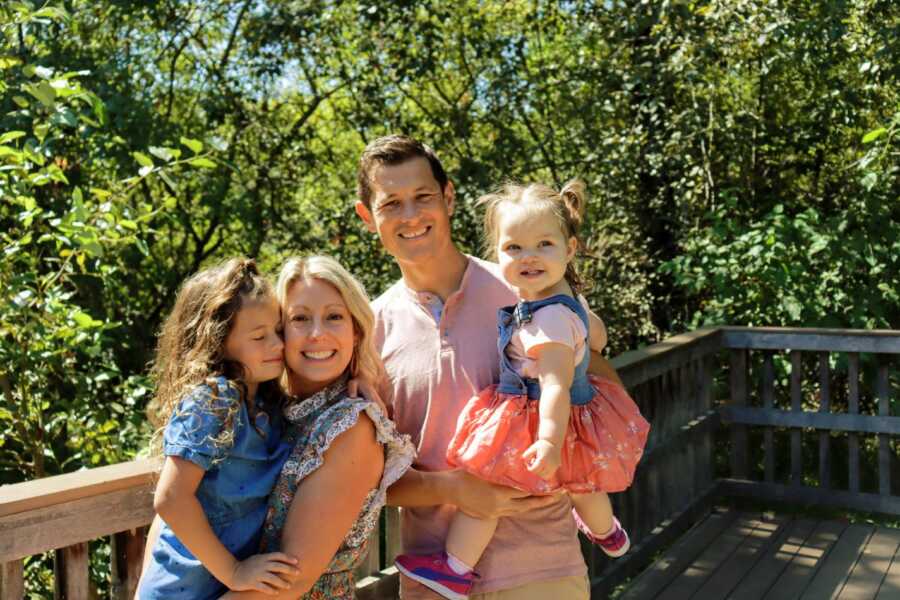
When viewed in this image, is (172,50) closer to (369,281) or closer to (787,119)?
(369,281)

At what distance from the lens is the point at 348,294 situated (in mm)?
2008

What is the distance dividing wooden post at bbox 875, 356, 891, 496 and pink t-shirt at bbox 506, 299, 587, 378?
3117mm

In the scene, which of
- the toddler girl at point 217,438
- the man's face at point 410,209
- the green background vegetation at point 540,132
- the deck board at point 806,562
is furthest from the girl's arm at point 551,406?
the green background vegetation at point 540,132

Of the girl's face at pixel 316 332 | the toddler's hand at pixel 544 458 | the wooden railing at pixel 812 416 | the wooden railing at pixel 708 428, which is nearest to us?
the girl's face at pixel 316 332

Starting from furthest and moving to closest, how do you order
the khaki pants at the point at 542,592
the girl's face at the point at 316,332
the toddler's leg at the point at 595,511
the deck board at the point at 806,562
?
the deck board at the point at 806,562
the toddler's leg at the point at 595,511
the khaki pants at the point at 542,592
the girl's face at the point at 316,332

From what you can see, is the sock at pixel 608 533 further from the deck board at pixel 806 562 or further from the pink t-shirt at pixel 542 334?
the deck board at pixel 806 562

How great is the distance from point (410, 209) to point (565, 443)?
2.03 ft

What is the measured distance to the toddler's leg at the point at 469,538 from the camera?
2229mm

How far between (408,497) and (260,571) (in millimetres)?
525

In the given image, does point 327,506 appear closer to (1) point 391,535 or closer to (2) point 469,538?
(2) point 469,538

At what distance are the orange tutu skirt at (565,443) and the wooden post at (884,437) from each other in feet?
9.47

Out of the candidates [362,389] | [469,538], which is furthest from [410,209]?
[469,538]

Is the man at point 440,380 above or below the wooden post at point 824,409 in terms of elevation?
above

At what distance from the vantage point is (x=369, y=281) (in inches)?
255
